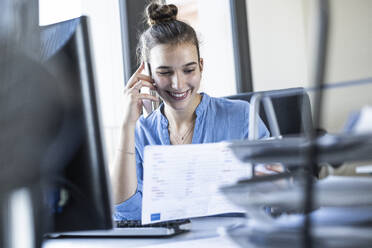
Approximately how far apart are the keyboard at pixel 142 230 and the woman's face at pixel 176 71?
1.86 ft

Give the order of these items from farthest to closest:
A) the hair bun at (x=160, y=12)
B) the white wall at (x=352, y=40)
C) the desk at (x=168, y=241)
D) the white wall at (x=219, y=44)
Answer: the white wall at (x=352, y=40), the white wall at (x=219, y=44), the hair bun at (x=160, y=12), the desk at (x=168, y=241)

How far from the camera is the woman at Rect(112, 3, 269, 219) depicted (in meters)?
1.63

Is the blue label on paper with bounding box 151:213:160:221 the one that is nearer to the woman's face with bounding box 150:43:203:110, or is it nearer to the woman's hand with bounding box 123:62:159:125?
the woman's hand with bounding box 123:62:159:125

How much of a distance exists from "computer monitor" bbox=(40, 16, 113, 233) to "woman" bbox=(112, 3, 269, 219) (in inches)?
34.0

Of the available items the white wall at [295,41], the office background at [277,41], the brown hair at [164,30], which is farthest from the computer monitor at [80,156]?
the white wall at [295,41]

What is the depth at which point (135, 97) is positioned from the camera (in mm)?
1636

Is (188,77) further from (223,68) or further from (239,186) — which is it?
(223,68)

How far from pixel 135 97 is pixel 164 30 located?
273 mm

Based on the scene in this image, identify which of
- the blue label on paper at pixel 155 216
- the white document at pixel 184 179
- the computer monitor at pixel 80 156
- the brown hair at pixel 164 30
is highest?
the brown hair at pixel 164 30

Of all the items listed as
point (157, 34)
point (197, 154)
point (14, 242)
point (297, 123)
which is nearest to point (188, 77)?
point (157, 34)

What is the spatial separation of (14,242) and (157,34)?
1.25 metres

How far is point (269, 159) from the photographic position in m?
0.46

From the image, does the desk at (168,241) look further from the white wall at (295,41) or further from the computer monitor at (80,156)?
the white wall at (295,41)

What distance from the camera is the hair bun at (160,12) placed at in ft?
5.70
